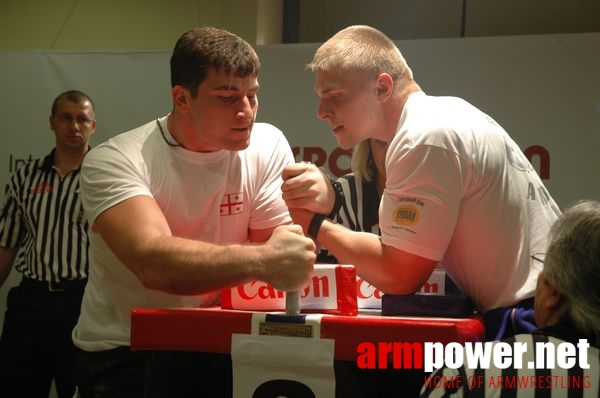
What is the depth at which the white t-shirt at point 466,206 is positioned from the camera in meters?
1.88

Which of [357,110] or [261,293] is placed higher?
[357,110]

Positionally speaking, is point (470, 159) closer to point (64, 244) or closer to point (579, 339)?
point (579, 339)

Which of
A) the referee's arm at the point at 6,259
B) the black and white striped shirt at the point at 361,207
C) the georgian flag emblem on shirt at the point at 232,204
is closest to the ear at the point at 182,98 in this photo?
the georgian flag emblem on shirt at the point at 232,204

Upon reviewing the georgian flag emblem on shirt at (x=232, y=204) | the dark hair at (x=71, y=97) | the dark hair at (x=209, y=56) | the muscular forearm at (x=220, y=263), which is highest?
the dark hair at (x=71, y=97)

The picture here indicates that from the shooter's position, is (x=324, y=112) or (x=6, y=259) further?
(x=6, y=259)

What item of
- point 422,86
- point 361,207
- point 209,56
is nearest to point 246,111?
point 209,56

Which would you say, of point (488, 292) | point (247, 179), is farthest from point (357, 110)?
point (488, 292)

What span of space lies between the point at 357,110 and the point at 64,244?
2.24m

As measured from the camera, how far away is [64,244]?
3.94 m

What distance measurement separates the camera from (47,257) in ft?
12.9

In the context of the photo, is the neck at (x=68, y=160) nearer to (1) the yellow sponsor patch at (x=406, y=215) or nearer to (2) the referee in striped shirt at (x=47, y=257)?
(2) the referee in striped shirt at (x=47, y=257)

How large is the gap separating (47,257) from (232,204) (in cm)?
203

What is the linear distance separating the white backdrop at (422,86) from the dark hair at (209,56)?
5.91 ft

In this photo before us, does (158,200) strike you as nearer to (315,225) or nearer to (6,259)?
(315,225)
